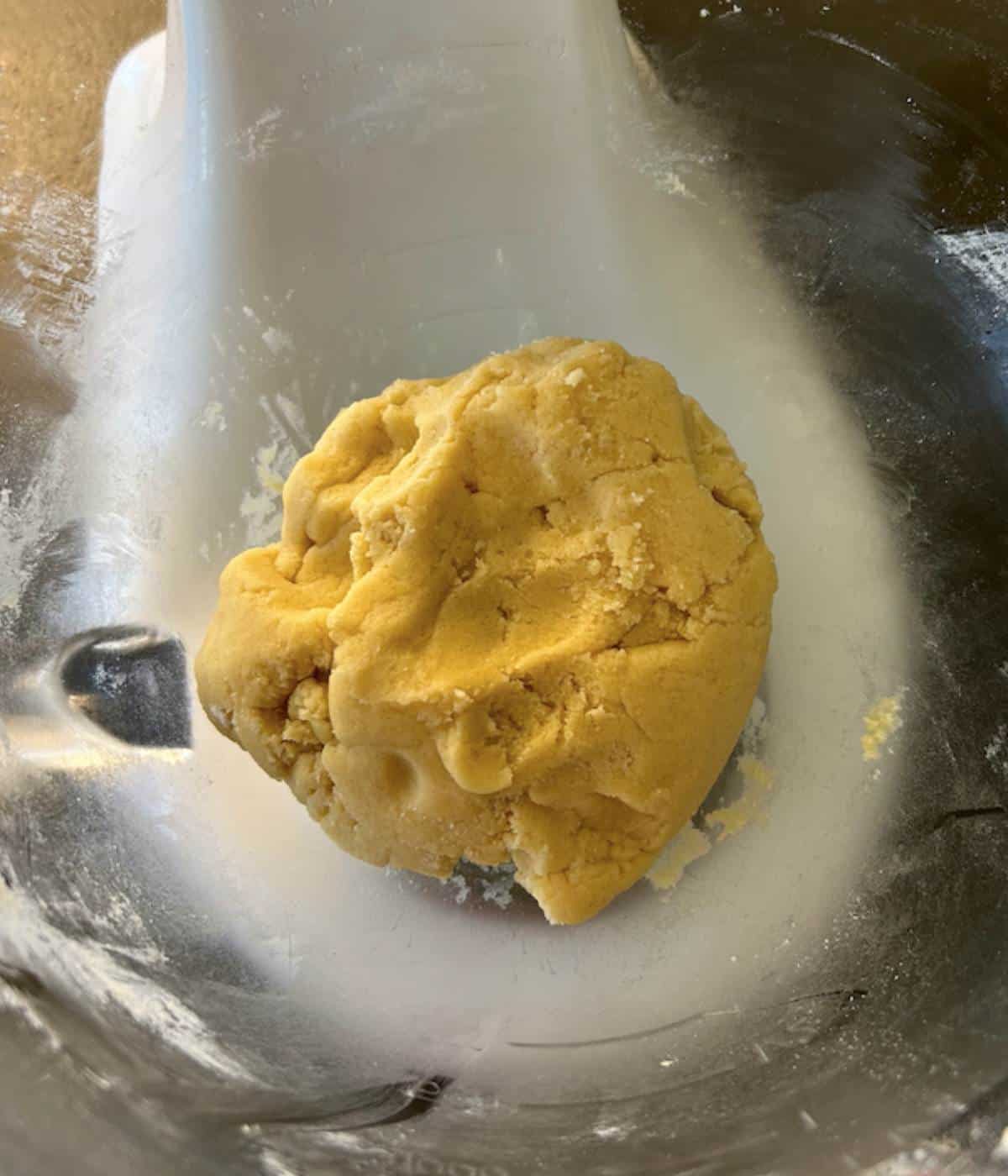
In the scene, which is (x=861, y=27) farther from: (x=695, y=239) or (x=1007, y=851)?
(x=1007, y=851)

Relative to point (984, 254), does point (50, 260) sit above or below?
above

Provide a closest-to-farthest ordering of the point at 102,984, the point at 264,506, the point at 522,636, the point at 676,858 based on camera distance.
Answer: the point at 522,636
the point at 102,984
the point at 676,858
the point at 264,506

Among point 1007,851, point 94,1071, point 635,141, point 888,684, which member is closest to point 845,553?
point 888,684

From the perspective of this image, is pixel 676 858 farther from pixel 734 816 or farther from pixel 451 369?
pixel 451 369

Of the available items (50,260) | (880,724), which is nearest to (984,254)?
(880,724)

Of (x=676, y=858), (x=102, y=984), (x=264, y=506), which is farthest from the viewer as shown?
(x=264, y=506)

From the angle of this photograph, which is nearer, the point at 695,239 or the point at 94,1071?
the point at 94,1071
